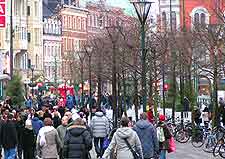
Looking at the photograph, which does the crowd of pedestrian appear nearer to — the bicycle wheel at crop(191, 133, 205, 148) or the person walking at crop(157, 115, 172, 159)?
the person walking at crop(157, 115, 172, 159)

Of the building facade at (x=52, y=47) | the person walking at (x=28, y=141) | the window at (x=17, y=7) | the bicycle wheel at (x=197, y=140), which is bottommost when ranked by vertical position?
the bicycle wheel at (x=197, y=140)

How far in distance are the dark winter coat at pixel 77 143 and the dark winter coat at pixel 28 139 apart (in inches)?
257

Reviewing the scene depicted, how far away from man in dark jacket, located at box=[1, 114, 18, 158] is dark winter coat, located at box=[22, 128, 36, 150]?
431 mm

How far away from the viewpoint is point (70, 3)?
135625 mm

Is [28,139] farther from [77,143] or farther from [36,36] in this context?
[36,36]

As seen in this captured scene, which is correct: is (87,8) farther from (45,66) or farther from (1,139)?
(1,139)

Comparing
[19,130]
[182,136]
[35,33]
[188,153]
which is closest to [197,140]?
[182,136]

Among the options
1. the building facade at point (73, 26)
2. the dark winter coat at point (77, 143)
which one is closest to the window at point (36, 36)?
the building facade at point (73, 26)

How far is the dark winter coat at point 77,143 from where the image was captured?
17391 millimetres

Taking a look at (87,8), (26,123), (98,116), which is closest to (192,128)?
(98,116)

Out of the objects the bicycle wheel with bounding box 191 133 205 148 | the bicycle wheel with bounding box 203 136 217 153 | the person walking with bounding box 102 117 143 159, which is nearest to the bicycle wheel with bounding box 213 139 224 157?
the bicycle wheel with bounding box 203 136 217 153

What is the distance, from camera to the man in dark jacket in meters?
23.3

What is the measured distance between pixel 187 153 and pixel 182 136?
5106 mm

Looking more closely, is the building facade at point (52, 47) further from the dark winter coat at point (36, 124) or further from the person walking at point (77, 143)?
the person walking at point (77, 143)
